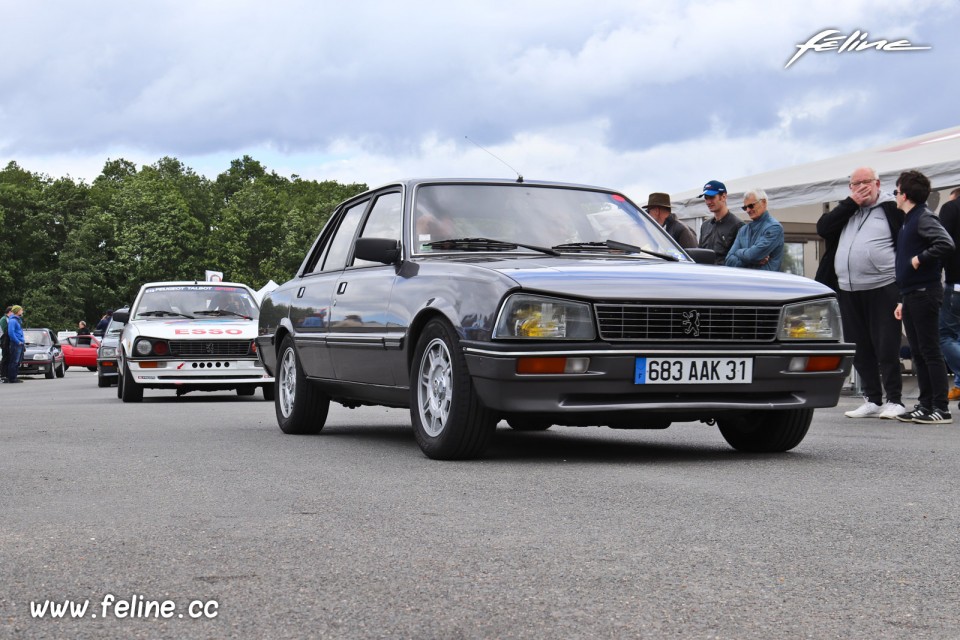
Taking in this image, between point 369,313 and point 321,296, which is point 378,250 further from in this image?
point 321,296

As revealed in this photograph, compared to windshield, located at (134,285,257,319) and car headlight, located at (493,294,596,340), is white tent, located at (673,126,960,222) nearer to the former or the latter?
windshield, located at (134,285,257,319)

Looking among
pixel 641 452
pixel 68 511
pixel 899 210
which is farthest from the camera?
pixel 899 210

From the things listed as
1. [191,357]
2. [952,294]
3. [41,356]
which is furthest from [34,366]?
[952,294]

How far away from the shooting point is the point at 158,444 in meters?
8.27

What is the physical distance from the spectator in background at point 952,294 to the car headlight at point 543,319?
→ 16.8 feet

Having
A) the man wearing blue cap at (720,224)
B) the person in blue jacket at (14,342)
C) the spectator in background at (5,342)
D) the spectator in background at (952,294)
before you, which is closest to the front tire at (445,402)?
the man wearing blue cap at (720,224)

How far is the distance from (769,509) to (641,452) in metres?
2.44

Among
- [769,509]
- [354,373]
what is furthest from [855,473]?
[354,373]

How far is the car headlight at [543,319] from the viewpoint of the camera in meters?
6.23

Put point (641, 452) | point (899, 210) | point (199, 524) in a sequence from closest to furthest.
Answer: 1. point (199, 524)
2. point (641, 452)
3. point (899, 210)

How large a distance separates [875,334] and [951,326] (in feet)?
4.50

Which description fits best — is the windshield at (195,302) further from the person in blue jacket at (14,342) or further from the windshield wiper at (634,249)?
the person in blue jacket at (14,342)

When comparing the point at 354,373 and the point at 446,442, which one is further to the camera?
the point at 354,373

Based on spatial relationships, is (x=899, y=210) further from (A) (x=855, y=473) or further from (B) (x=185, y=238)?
(B) (x=185, y=238)
